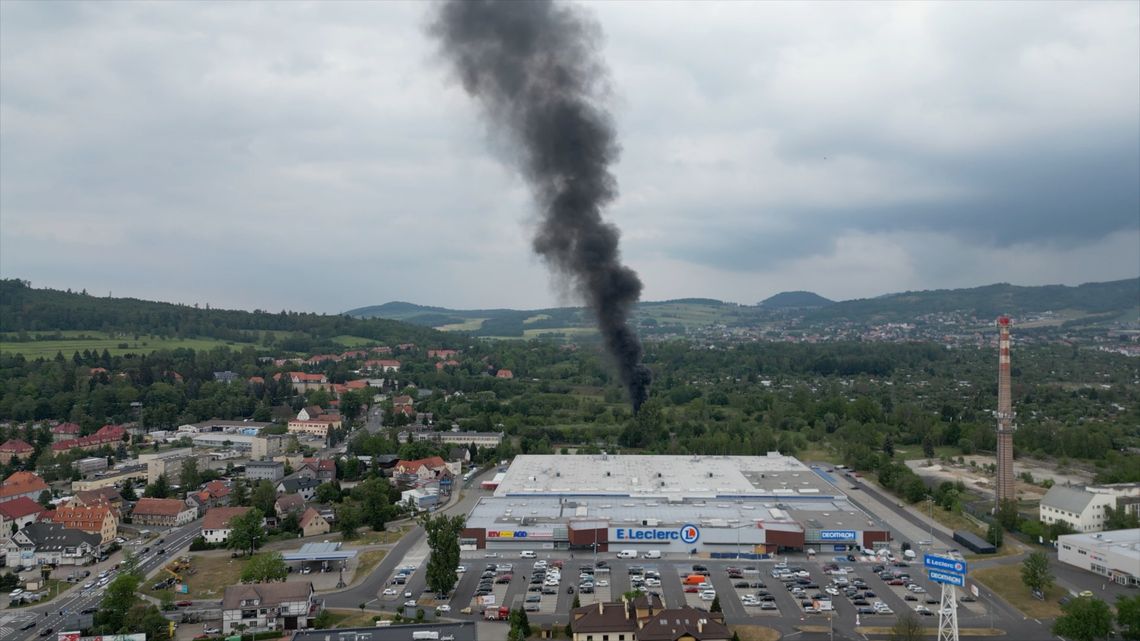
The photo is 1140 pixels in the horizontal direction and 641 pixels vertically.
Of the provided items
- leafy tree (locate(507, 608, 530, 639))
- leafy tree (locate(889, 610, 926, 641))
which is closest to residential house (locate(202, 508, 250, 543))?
leafy tree (locate(507, 608, 530, 639))

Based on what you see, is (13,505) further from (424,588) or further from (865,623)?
(865,623)

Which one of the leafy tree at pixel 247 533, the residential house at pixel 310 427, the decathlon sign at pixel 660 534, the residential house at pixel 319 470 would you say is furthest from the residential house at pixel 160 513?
the residential house at pixel 310 427

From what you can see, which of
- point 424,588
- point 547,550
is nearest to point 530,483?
point 547,550

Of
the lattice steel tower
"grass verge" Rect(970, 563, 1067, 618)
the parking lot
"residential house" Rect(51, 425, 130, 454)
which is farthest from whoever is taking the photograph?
"residential house" Rect(51, 425, 130, 454)

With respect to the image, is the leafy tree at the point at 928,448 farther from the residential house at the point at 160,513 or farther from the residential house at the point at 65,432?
the residential house at the point at 65,432

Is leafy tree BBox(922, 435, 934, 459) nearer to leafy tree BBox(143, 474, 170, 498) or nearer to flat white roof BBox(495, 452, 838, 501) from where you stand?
flat white roof BBox(495, 452, 838, 501)

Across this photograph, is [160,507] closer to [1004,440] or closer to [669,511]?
[669,511]

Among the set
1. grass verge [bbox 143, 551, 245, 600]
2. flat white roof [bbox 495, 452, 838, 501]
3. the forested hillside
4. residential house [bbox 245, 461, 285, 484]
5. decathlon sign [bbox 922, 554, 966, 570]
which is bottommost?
grass verge [bbox 143, 551, 245, 600]
